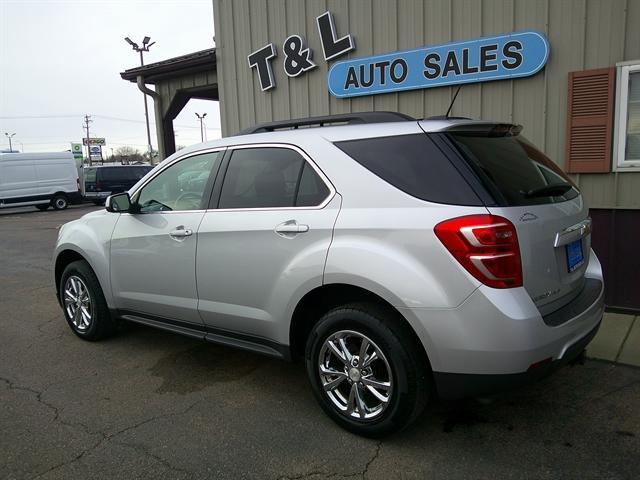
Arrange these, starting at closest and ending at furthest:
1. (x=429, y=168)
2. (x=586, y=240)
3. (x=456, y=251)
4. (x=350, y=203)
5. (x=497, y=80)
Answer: (x=456, y=251) < (x=429, y=168) < (x=350, y=203) < (x=586, y=240) < (x=497, y=80)

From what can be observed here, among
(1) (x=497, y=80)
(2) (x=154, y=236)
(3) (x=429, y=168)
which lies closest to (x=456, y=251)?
(3) (x=429, y=168)

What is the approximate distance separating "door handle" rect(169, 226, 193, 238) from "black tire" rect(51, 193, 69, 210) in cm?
2097

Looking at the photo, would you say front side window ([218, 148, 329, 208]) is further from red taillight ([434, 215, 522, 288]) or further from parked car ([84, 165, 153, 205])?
parked car ([84, 165, 153, 205])

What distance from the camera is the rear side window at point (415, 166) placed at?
102 inches

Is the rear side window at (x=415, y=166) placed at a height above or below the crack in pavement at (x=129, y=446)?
above

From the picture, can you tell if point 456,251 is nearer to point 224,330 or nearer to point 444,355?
point 444,355

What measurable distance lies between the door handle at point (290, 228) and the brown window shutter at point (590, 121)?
129 inches

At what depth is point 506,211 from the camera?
2490 mm

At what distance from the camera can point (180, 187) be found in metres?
3.93

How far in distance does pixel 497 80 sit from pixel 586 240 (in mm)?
2717

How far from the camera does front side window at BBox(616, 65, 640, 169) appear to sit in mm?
4727

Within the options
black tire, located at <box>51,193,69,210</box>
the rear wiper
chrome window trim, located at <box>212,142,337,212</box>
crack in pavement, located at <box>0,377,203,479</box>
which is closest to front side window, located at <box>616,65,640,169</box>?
the rear wiper

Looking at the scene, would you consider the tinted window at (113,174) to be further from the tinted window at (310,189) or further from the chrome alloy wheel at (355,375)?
the chrome alloy wheel at (355,375)

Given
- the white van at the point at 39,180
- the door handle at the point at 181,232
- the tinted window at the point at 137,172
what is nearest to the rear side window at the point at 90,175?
the white van at the point at 39,180
